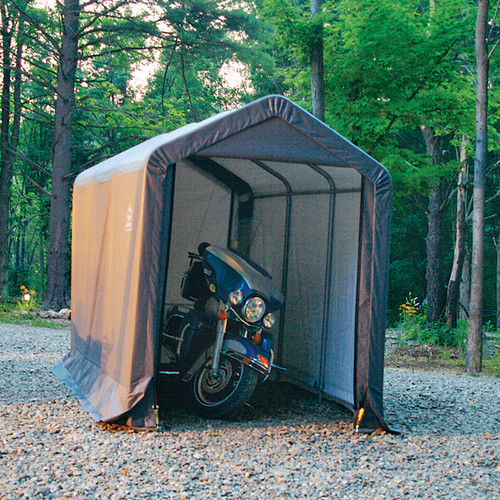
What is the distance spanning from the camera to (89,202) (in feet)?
23.3

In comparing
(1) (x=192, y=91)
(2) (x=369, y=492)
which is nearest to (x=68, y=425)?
(2) (x=369, y=492)

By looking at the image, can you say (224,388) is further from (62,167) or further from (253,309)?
(62,167)

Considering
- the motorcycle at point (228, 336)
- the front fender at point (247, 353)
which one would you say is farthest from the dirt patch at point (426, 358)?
the front fender at point (247, 353)

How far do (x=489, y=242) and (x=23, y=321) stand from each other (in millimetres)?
21154

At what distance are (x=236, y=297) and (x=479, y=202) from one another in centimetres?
571

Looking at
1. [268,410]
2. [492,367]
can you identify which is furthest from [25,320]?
[268,410]

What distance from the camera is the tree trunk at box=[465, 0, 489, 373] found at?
1005cm

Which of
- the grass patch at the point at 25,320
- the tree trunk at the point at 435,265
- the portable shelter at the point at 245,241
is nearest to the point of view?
the portable shelter at the point at 245,241

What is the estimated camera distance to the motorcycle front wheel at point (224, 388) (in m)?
5.46

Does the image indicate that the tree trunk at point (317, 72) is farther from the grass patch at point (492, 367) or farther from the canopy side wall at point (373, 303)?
the canopy side wall at point (373, 303)

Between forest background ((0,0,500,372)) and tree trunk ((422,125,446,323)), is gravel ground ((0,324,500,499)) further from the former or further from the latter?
tree trunk ((422,125,446,323))

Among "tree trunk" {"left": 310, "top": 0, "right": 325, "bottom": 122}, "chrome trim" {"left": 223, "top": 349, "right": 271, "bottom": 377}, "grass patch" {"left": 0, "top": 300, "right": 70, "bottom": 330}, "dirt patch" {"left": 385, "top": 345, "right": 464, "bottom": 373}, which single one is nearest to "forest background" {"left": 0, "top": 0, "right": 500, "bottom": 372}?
"tree trunk" {"left": 310, "top": 0, "right": 325, "bottom": 122}

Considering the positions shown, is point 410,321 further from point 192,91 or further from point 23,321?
point 192,91

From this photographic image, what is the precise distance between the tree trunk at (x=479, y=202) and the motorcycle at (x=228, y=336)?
5.05 m
